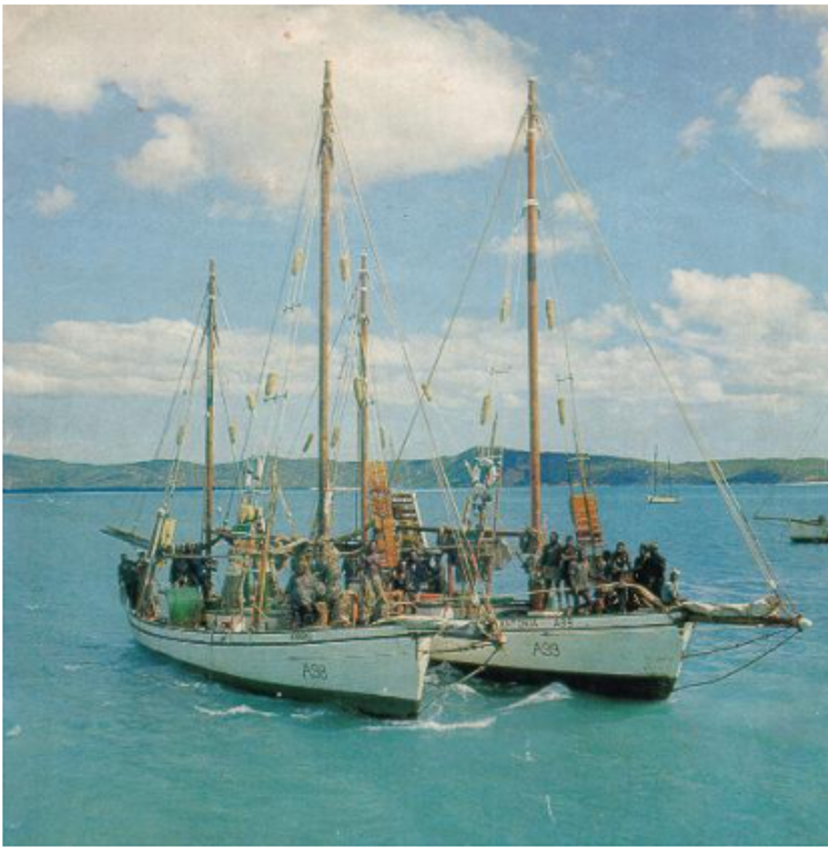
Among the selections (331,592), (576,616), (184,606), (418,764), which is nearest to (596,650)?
(576,616)

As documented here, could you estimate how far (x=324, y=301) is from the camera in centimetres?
2302

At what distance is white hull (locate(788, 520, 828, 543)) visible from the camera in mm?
73812

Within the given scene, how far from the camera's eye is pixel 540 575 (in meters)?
23.5

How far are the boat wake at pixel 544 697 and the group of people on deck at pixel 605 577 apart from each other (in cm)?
204

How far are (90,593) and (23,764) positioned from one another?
33.3m

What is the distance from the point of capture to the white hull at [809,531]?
7381cm

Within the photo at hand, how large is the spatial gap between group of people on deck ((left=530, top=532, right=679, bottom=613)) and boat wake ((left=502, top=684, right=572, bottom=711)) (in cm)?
204

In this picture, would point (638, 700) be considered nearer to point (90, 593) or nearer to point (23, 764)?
point (23, 764)

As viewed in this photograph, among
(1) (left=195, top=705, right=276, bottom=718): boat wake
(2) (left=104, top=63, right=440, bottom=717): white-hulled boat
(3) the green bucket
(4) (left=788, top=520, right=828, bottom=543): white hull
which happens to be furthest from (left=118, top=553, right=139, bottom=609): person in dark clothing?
(4) (left=788, top=520, right=828, bottom=543): white hull

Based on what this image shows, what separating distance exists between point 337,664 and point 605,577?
23.0ft

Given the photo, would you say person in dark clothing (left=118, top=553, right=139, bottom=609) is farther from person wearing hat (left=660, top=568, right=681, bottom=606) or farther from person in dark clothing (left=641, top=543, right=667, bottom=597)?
person wearing hat (left=660, top=568, right=681, bottom=606)

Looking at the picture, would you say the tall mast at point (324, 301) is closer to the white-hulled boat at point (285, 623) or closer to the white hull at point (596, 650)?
the white-hulled boat at point (285, 623)

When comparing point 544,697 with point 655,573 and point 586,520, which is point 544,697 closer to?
point 655,573
